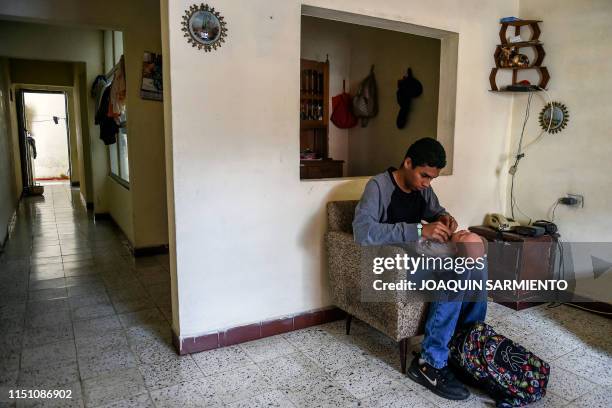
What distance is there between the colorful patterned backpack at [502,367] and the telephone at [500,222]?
127 cm

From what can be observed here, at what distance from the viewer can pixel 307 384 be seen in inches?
79.0

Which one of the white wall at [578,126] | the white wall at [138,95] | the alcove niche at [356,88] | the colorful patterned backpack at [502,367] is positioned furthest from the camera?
the alcove niche at [356,88]

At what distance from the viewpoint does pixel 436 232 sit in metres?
1.97

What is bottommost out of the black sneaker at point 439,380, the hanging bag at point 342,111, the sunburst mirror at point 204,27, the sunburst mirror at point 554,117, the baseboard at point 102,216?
the black sneaker at point 439,380

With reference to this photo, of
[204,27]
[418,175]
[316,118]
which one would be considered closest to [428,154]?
[418,175]

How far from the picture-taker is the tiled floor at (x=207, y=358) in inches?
75.2

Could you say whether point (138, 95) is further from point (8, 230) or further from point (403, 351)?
point (403, 351)

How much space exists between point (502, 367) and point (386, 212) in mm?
861

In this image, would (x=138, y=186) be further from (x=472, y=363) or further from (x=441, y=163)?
(x=472, y=363)

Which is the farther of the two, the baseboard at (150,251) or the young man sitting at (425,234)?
the baseboard at (150,251)

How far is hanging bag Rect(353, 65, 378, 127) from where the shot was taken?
458 centimetres

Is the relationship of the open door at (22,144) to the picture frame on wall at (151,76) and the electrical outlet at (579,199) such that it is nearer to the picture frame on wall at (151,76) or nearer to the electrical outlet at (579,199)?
the picture frame on wall at (151,76)

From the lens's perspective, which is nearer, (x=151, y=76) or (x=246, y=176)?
(x=246, y=176)

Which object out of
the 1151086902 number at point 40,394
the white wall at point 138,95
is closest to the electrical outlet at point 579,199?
the 1151086902 number at point 40,394
